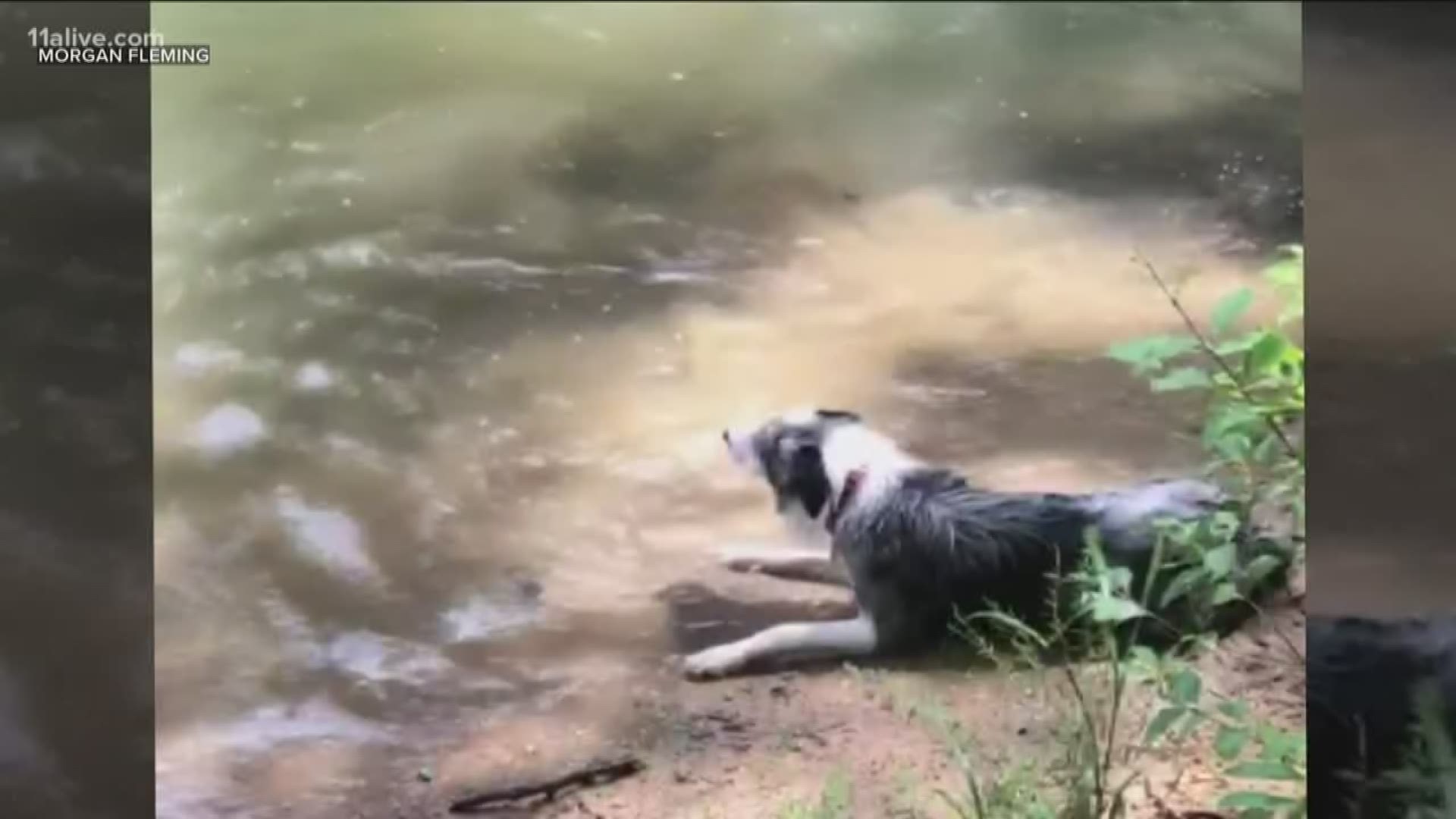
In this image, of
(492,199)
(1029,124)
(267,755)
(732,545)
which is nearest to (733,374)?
(732,545)

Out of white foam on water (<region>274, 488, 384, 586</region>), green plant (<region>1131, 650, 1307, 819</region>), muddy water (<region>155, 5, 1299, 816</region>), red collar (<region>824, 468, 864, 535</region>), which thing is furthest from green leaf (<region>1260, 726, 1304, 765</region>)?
white foam on water (<region>274, 488, 384, 586</region>)

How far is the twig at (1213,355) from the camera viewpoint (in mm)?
1631

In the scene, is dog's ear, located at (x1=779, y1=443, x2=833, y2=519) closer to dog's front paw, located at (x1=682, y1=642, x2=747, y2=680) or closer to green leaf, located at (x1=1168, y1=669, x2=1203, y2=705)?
dog's front paw, located at (x1=682, y1=642, x2=747, y2=680)

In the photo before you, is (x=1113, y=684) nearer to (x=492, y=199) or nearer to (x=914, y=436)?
(x=914, y=436)

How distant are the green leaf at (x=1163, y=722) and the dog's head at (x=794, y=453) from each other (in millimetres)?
437

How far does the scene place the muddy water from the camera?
1.65 m

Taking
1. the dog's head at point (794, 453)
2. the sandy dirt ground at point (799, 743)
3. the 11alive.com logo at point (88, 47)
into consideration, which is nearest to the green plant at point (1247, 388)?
the sandy dirt ground at point (799, 743)

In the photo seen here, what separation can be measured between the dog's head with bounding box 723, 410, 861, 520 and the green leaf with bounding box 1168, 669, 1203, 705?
0.42 meters

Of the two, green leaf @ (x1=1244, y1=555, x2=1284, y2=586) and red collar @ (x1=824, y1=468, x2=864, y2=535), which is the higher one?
red collar @ (x1=824, y1=468, x2=864, y2=535)

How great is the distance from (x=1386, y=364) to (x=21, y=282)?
1.14 m

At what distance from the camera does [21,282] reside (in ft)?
4.52

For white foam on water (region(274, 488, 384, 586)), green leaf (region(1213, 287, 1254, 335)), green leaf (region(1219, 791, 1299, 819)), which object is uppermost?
green leaf (region(1213, 287, 1254, 335))

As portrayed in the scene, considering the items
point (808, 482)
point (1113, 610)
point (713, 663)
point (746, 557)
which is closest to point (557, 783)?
point (713, 663)

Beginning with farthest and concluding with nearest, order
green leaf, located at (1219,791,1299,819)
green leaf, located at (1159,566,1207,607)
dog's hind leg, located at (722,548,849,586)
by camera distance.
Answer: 1. dog's hind leg, located at (722,548,849,586)
2. green leaf, located at (1159,566,1207,607)
3. green leaf, located at (1219,791,1299,819)
